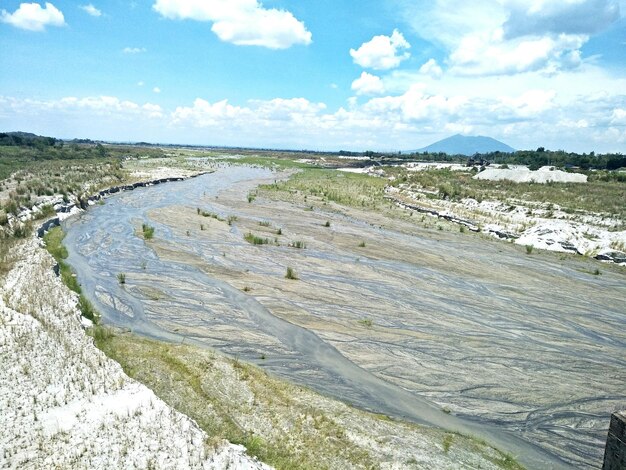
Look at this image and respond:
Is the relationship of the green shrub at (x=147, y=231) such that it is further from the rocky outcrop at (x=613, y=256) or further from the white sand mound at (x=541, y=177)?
the white sand mound at (x=541, y=177)

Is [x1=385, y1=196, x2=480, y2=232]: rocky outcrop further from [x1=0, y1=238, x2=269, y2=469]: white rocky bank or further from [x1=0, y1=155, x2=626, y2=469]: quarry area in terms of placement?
[x1=0, y1=238, x2=269, y2=469]: white rocky bank

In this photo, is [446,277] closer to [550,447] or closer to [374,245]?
[374,245]

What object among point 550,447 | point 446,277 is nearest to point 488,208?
point 446,277

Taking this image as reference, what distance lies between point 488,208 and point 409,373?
3695 centimetres

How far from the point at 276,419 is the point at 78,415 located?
4.18 metres

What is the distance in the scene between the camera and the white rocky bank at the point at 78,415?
24.2ft

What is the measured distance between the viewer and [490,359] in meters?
13.4

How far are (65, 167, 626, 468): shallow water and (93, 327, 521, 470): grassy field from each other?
86 centimetres

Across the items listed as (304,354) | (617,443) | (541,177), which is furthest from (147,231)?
(541,177)

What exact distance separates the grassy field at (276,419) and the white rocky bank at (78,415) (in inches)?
26.0

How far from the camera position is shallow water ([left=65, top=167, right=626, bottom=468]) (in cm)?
1101

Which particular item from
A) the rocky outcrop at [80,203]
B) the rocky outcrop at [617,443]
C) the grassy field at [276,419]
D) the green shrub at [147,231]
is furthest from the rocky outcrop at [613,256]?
the rocky outcrop at [80,203]

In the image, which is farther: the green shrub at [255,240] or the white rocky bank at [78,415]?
the green shrub at [255,240]

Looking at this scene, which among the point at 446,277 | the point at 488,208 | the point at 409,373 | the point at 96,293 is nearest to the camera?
the point at 409,373
